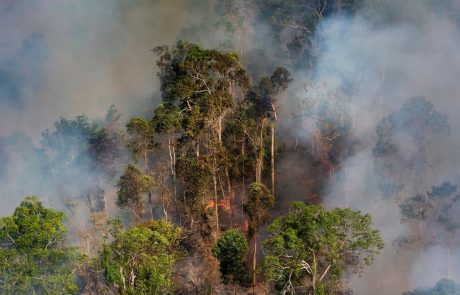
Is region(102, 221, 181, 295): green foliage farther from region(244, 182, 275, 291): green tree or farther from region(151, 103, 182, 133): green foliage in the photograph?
region(151, 103, 182, 133): green foliage

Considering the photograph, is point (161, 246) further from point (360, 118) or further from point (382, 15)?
point (382, 15)

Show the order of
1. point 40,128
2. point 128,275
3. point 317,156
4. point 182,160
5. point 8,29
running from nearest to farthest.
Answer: point 128,275, point 182,160, point 317,156, point 40,128, point 8,29

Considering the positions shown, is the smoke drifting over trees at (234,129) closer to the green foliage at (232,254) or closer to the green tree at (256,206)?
the green foliage at (232,254)

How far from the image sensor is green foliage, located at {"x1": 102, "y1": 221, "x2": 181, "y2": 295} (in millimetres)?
24797

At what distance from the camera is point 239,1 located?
187ft

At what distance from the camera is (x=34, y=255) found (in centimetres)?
2444

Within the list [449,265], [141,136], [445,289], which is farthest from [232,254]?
[449,265]

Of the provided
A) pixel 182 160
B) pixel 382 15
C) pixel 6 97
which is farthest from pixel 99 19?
pixel 182 160

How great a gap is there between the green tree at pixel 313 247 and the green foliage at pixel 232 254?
4379 millimetres

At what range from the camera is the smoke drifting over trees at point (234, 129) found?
107 feet

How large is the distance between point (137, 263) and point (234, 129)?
48.3 feet

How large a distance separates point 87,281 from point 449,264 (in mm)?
21571

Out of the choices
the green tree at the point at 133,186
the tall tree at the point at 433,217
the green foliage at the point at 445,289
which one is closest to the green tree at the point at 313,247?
the green foliage at the point at 445,289

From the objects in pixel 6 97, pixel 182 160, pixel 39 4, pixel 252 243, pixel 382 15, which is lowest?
pixel 252 243
